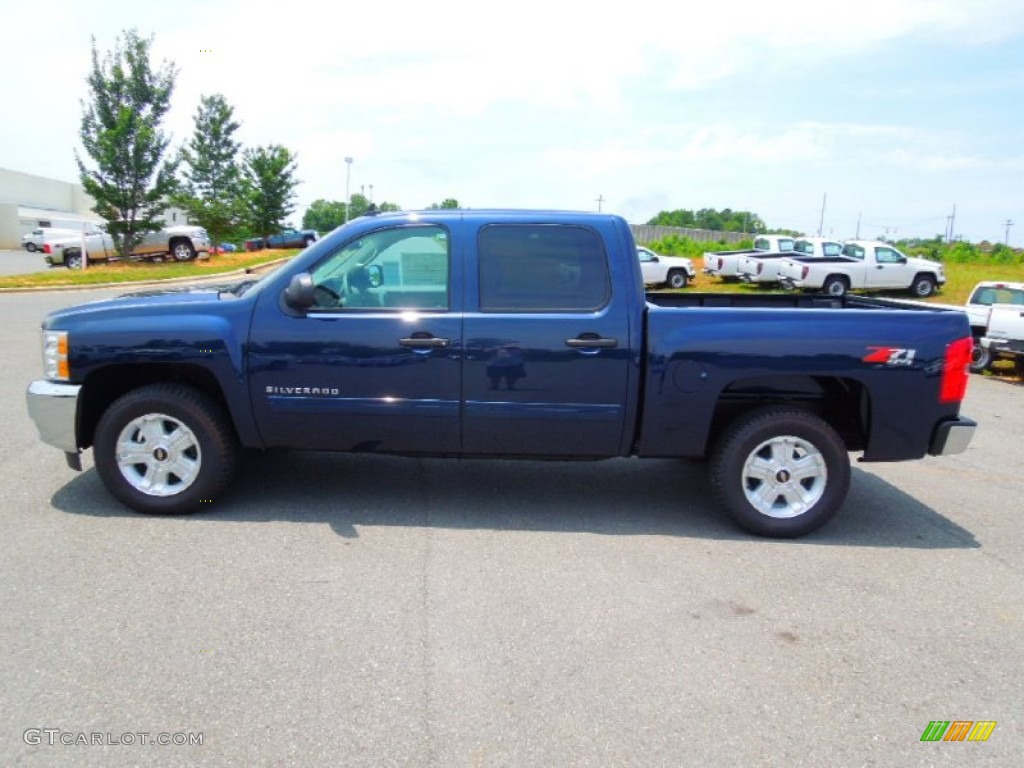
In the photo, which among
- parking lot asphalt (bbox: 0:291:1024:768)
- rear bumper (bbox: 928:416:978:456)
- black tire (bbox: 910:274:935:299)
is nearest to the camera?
parking lot asphalt (bbox: 0:291:1024:768)

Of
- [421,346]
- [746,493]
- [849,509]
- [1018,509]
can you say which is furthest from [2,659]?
[1018,509]

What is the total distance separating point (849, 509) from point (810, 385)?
3.62ft

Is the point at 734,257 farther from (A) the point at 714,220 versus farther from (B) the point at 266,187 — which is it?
(A) the point at 714,220

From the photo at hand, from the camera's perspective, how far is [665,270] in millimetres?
27906

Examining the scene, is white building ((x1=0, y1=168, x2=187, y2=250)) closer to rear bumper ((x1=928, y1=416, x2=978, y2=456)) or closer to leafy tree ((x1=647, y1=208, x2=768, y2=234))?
rear bumper ((x1=928, y1=416, x2=978, y2=456))

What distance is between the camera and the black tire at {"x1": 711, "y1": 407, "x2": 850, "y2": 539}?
4.62 meters

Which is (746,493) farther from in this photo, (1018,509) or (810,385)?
(1018,509)

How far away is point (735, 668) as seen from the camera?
326 centimetres

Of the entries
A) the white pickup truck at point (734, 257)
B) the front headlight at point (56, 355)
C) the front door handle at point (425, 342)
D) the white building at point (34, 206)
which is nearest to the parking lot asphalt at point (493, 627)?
the front headlight at point (56, 355)

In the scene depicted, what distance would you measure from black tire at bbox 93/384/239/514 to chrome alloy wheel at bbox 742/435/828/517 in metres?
3.17

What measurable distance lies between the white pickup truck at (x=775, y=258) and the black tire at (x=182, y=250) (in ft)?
69.4

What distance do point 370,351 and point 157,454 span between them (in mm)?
1440

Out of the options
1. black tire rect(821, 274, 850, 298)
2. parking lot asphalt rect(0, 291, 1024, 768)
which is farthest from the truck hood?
black tire rect(821, 274, 850, 298)

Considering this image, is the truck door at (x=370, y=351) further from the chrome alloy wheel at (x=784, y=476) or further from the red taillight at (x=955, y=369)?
the red taillight at (x=955, y=369)
